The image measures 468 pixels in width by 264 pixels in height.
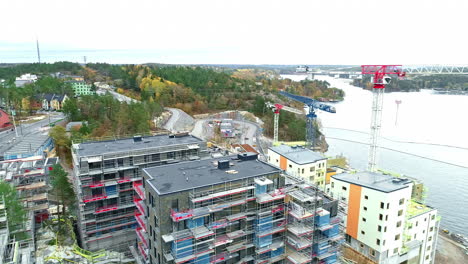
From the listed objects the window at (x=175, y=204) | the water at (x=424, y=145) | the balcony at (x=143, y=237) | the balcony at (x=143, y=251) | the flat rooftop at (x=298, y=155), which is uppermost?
the window at (x=175, y=204)

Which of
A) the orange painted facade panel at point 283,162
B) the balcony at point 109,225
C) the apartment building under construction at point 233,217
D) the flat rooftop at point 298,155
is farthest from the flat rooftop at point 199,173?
the orange painted facade panel at point 283,162

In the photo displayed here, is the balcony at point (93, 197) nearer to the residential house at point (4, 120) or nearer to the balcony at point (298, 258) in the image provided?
the balcony at point (298, 258)

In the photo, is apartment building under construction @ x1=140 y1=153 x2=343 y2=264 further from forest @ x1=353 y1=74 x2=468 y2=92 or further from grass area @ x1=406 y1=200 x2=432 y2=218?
forest @ x1=353 y1=74 x2=468 y2=92

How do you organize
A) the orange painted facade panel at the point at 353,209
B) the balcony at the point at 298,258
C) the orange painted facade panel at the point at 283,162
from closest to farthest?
the balcony at the point at 298,258 → the orange painted facade panel at the point at 353,209 → the orange painted facade panel at the point at 283,162

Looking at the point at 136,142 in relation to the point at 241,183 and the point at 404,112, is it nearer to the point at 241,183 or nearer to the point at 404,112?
the point at 241,183

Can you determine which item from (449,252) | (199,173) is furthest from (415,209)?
(199,173)

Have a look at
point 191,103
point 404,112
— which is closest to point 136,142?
point 191,103
